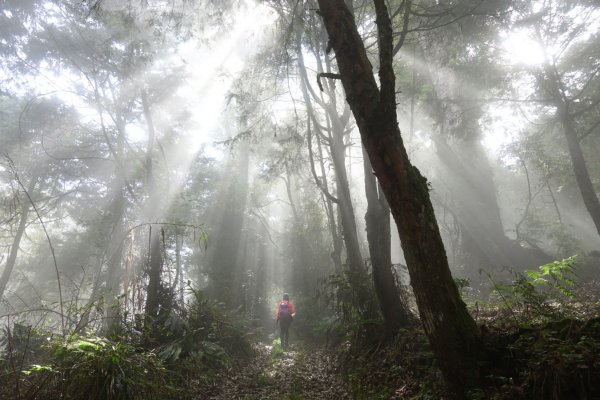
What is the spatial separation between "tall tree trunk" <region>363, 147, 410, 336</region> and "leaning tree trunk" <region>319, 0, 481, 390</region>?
312cm

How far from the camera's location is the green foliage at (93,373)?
4082 millimetres

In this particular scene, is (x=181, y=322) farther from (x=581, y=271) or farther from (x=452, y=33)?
(x=581, y=271)

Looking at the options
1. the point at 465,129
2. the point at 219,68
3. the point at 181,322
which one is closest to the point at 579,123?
the point at 465,129

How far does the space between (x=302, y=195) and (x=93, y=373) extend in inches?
729

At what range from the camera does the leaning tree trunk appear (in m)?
Result: 3.63

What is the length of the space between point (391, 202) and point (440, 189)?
24.1 m

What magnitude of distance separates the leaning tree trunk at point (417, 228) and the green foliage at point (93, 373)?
3.67 metres

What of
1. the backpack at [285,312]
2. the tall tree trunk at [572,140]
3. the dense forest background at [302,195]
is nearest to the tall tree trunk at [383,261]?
the dense forest background at [302,195]

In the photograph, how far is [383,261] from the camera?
290 inches

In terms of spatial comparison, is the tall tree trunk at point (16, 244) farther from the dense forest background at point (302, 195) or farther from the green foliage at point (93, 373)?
the green foliage at point (93, 373)

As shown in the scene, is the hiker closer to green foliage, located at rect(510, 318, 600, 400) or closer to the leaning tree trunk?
the leaning tree trunk

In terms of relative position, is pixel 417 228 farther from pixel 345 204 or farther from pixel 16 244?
pixel 16 244

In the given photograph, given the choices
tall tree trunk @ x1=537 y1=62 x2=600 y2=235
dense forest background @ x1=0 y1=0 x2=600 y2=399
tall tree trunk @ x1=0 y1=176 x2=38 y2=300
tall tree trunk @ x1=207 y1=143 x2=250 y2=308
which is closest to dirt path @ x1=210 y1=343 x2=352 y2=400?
dense forest background @ x1=0 y1=0 x2=600 y2=399

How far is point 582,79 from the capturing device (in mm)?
16016
